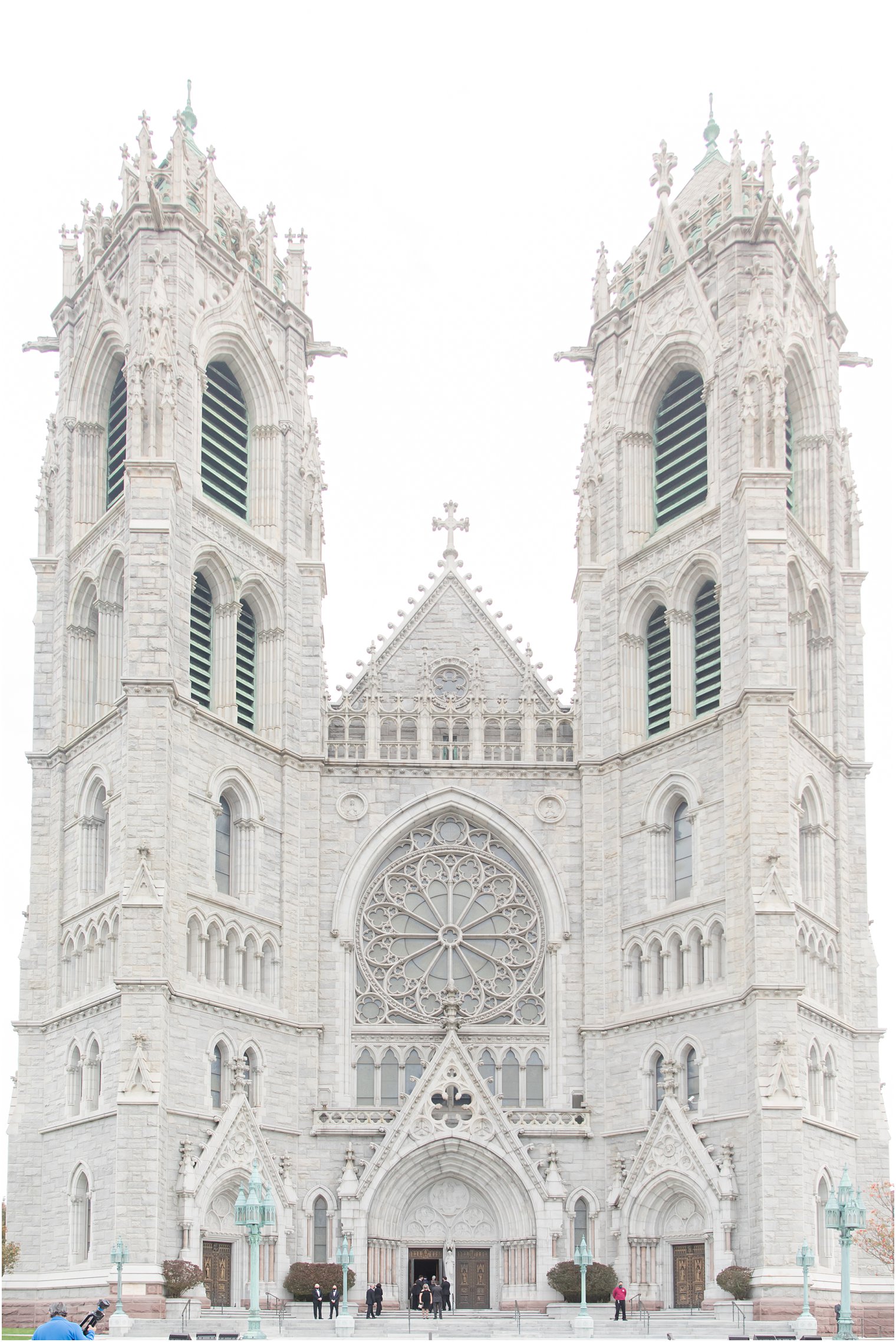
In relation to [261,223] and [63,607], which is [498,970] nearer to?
[63,607]

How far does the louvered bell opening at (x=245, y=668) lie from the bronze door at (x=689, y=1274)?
16.6 metres

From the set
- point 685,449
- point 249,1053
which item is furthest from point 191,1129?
point 685,449

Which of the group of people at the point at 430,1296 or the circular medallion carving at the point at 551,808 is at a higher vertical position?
the circular medallion carving at the point at 551,808

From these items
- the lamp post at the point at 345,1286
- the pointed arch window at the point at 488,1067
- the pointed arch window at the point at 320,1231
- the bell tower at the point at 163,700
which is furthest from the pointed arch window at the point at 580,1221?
the bell tower at the point at 163,700

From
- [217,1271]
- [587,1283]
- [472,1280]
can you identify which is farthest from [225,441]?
[587,1283]

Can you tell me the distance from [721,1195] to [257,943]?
1273 centimetres

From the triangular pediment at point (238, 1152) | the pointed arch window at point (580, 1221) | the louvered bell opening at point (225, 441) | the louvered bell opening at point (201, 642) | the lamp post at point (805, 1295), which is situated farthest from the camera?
the louvered bell opening at point (225, 441)

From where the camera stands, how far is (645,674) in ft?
162

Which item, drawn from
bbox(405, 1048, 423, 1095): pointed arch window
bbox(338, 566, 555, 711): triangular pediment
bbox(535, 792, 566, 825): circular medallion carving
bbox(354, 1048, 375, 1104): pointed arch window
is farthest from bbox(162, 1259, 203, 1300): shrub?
bbox(338, 566, 555, 711): triangular pediment

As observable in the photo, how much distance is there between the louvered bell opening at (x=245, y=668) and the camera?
48.6 metres

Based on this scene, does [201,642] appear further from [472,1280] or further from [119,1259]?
[472,1280]

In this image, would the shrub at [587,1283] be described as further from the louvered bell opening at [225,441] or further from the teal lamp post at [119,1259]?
the louvered bell opening at [225,441]

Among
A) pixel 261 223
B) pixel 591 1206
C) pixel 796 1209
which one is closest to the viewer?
pixel 796 1209

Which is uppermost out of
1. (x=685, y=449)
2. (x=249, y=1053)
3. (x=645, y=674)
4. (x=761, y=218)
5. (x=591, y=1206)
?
(x=761, y=218)
